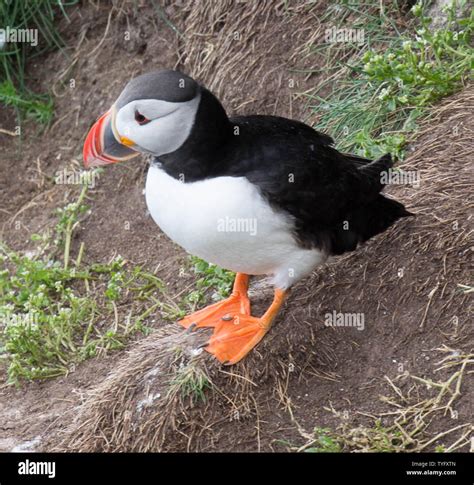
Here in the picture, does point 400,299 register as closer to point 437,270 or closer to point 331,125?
point 437,270

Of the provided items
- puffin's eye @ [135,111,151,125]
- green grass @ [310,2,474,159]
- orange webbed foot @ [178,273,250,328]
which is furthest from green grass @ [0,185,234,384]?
puffin's eye @ [135,111,151,125]

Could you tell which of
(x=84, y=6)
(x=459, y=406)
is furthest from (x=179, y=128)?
(x=84, y=6)

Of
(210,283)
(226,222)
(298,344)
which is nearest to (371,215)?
(298,344)

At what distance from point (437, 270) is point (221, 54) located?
275cm

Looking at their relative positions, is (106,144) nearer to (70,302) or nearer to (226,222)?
(226,222)

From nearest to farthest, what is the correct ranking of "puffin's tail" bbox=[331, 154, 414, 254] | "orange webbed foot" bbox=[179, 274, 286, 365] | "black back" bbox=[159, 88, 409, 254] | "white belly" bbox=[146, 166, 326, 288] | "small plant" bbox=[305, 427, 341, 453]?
"small plant" bbox=[305, 427, 341, 453] < "white belly" bbox=[146, 166, 326, 288] < "black back" bbox=[159, 88, 409, 254] < "orange webbed foot" bbox=[179, 274, 286, 365] < "puffin's tail" bbox=[331, 154, 414, 254]

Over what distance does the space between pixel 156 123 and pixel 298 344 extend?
4.32ft

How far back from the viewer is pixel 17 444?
4680 millimetres

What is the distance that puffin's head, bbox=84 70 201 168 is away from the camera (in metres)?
4.15

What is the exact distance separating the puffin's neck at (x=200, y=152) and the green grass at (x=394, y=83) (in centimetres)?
152

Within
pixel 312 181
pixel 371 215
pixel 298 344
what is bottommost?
pixel 298 344

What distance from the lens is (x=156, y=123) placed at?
4191 millimetres

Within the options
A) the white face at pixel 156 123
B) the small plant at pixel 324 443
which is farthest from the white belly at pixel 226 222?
the small plant at pixel 324 443

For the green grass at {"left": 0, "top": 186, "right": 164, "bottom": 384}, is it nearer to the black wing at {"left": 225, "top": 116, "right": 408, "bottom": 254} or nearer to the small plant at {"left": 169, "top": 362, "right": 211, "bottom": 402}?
the small plant at {"left": 169, "top": 362, "right": 211, "bottom": 402}
